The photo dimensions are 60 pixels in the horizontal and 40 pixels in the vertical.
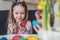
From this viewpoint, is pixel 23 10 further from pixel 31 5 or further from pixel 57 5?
pixel 57 5

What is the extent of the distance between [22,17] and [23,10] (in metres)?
0.03

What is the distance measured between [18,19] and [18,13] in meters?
0.03

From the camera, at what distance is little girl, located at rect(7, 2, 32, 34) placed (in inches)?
26.8

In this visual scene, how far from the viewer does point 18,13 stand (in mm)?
688

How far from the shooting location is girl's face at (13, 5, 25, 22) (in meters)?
0.69

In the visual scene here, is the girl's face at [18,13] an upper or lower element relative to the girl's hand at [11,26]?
upper

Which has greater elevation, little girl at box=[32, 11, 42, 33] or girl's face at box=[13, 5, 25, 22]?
girl's face at box=[13, 5, 25, 22]

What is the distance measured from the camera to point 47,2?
2.09ft

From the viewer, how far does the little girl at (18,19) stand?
2.24 feet

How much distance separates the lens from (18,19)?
2.26 ft

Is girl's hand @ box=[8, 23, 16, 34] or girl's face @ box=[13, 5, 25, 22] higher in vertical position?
girl's face @ box=[13, 5, 25, 22]

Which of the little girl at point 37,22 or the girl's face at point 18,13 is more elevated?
the girl's face at point 18,13

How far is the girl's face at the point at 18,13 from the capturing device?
2.25 feet

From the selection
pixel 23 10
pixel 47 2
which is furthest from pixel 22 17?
pixel 47 2
